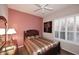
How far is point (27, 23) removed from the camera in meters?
1.93

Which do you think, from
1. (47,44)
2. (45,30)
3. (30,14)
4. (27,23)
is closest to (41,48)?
(47,44)

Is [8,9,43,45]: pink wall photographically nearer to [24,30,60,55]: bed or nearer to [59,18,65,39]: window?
[24,30,60,55]: bed

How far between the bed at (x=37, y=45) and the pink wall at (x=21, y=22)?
0.10m

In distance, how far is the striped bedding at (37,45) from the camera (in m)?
1.78

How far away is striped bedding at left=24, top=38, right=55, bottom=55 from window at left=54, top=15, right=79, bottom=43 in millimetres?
246

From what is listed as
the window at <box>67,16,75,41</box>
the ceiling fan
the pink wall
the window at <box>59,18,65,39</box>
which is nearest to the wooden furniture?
the pink wall

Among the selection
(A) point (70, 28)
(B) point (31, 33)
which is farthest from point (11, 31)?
(A) point (70, 28)

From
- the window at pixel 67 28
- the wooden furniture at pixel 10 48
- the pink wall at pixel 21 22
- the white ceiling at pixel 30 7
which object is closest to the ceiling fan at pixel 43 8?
the white ceiling at pixel 30 7

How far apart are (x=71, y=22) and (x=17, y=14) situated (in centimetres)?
101

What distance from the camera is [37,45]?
182 cm

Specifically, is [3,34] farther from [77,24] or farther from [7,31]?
[77,24]

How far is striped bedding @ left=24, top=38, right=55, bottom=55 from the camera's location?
70.2 inches

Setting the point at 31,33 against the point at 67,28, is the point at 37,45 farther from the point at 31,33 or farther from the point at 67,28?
the point at 67,28

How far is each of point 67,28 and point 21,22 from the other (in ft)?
2.89
